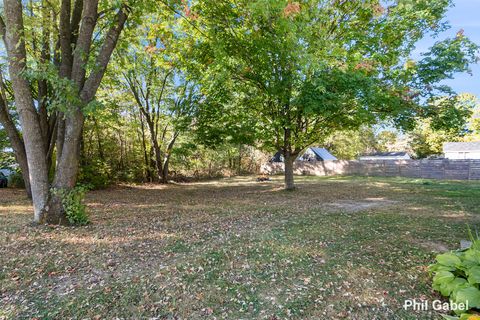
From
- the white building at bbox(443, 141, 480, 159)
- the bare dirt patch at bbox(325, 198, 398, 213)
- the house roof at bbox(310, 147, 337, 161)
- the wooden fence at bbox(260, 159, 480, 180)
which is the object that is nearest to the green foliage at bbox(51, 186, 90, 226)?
the bare dirt patch at bbox(325, 198, 398, 213)

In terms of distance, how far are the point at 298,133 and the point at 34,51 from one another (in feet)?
31.2

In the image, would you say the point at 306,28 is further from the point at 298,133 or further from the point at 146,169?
the point at 146,169

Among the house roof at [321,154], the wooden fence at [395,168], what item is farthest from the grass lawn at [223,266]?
the house roof at [321,154]

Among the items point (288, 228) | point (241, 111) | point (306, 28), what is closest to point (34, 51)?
point (241, 111)

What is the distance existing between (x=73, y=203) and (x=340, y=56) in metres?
6.76

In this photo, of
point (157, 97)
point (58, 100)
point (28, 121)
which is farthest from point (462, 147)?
point (28, 121)

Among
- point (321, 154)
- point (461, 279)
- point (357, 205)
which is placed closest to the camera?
point (461, 279)

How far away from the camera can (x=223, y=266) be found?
363 centimetres

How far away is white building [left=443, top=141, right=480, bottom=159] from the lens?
2706cm

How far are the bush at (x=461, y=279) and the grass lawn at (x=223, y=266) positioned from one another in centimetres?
23

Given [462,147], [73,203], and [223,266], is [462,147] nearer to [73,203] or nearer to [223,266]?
[223,266]

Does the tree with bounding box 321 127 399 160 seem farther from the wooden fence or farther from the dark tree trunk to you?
the dark tree trunk

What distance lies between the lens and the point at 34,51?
8555 mm

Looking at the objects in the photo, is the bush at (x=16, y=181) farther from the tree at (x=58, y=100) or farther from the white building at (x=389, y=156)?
the white building at (x=389, y=156)
